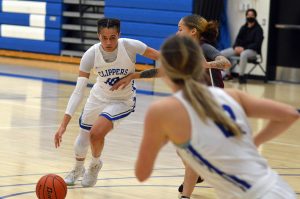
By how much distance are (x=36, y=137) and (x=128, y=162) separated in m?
1.76

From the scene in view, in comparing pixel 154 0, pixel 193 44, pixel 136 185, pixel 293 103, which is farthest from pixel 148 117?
pixel 154 0

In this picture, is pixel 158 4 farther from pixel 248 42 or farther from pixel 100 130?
pixel 100 130

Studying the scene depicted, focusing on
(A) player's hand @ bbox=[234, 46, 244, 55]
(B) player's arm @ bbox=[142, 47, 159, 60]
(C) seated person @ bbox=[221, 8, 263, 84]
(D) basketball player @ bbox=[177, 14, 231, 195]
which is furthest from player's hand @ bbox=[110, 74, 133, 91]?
(A) player's hand @ bbox=[234, 46, 244, 55]

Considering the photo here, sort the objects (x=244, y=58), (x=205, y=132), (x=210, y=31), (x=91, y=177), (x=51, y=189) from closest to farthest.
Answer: (x=205, y=132) → (x=51, y=189) → (x=210, y=31) → (x=91, y=177) → (x=244, y=58)

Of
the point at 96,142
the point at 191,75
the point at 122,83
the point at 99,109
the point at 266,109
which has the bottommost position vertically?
the point at 96,142

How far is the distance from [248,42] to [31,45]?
6.85 metres

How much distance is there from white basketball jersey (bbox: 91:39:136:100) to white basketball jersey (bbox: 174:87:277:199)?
3.25m

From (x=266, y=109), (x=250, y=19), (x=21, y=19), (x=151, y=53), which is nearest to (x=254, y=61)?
(x=250, y=19)

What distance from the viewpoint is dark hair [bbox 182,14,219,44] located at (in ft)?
18.7

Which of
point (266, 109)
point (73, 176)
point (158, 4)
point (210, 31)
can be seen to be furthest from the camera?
point (158, 4)

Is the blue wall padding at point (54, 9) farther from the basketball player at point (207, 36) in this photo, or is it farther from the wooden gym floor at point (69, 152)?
the basketball player at point (207, 36)

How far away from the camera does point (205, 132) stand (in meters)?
2.86

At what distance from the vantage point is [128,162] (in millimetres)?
7414

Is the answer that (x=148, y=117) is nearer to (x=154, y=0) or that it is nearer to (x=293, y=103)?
(x=293, y=103)
